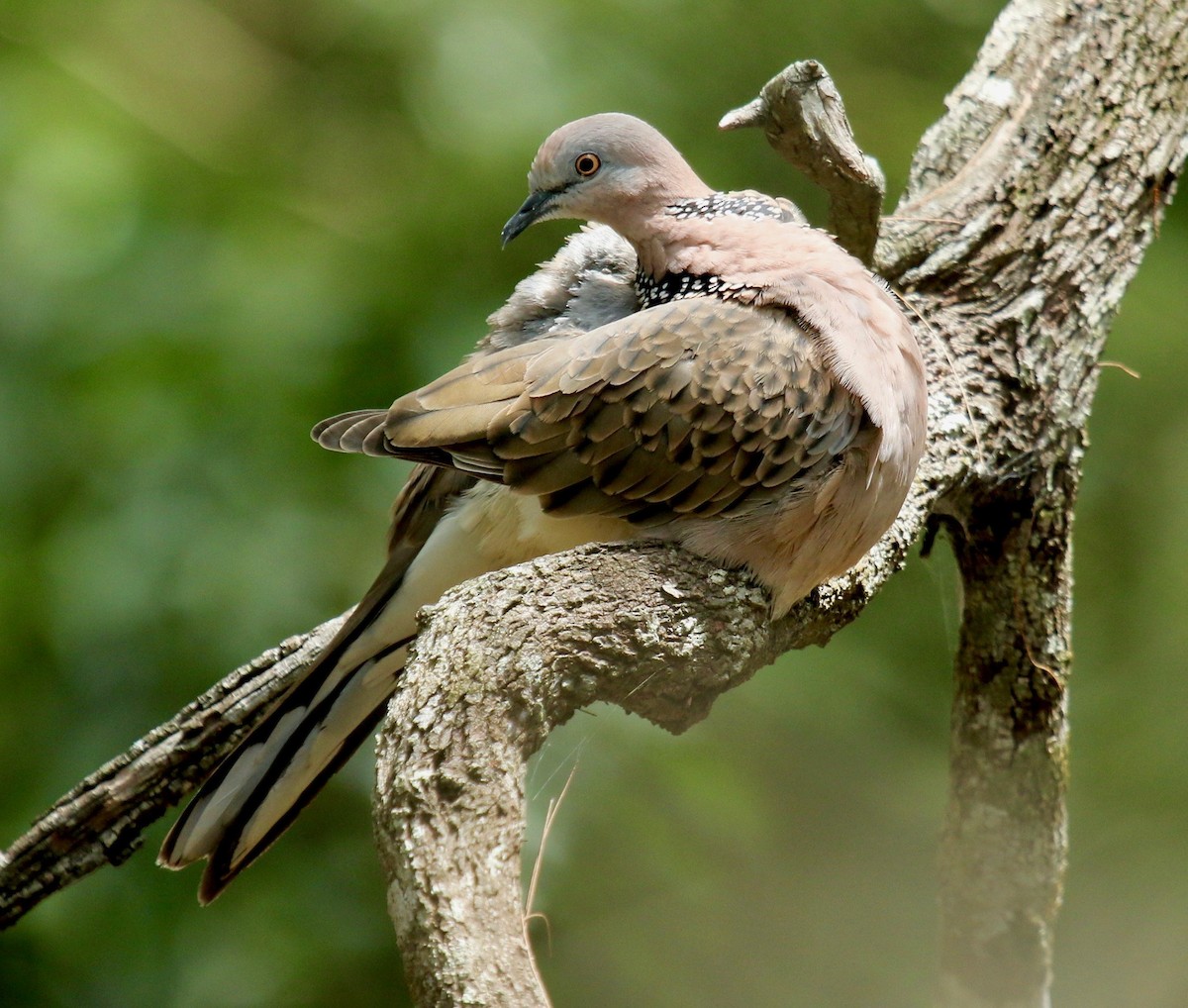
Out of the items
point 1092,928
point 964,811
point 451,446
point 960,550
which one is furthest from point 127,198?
point 1092,928

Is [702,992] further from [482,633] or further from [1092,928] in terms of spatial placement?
[482,633]

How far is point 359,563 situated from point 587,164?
1269 millimetres

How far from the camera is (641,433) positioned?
2293 millimetres

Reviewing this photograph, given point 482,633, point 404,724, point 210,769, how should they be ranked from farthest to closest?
point 210,769
point 482,633
point 404,724

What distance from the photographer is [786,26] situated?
13.9 feet

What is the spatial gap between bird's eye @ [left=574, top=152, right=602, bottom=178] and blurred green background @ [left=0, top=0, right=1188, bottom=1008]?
75cm

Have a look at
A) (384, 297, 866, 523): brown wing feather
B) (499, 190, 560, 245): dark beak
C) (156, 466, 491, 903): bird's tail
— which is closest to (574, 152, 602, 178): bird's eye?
(499, 190, 560, 245): dark beak

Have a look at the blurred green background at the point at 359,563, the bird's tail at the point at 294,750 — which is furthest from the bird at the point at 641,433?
the blurred green background at the point at 359,563

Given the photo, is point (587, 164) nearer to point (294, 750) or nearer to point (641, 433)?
point (641, 433)

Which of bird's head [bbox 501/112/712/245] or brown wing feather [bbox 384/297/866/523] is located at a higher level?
bird's head [bbox 501/112/712/245]

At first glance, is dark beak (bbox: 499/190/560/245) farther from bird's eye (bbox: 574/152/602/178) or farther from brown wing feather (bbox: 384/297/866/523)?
brown wing feather (bbox: 384/297/866/523)

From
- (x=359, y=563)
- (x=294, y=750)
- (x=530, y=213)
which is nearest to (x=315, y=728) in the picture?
(x=294, y=750)

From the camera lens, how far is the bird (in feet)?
7.47

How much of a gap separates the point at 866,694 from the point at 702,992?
1116 millimetres
